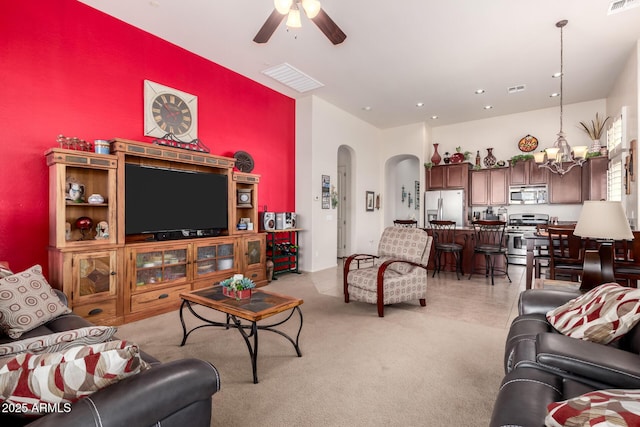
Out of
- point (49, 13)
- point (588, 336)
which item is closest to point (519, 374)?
point (588, 336)

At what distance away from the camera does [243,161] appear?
5.26 m

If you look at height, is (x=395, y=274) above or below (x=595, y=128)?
below

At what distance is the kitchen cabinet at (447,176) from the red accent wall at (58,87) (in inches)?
223

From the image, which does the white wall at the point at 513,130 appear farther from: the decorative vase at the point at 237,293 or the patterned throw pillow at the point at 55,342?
the patterned throw pillow at the point at 55,342

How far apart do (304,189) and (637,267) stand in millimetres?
4803

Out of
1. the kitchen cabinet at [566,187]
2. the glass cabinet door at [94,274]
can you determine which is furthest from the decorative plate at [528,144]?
the glass cabinet door at [94,274]

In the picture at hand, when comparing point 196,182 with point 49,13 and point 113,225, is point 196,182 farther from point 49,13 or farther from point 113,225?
point 49,13

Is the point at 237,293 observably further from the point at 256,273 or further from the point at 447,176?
the point at 447,176

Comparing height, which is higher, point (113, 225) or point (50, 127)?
point (50, 127)

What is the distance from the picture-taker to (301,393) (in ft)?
6.85

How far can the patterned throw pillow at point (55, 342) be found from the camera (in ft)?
4.08

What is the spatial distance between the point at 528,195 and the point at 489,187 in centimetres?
82

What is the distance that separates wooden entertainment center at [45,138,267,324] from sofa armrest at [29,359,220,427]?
8.53 feet

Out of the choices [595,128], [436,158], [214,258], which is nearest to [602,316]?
[214,258]
